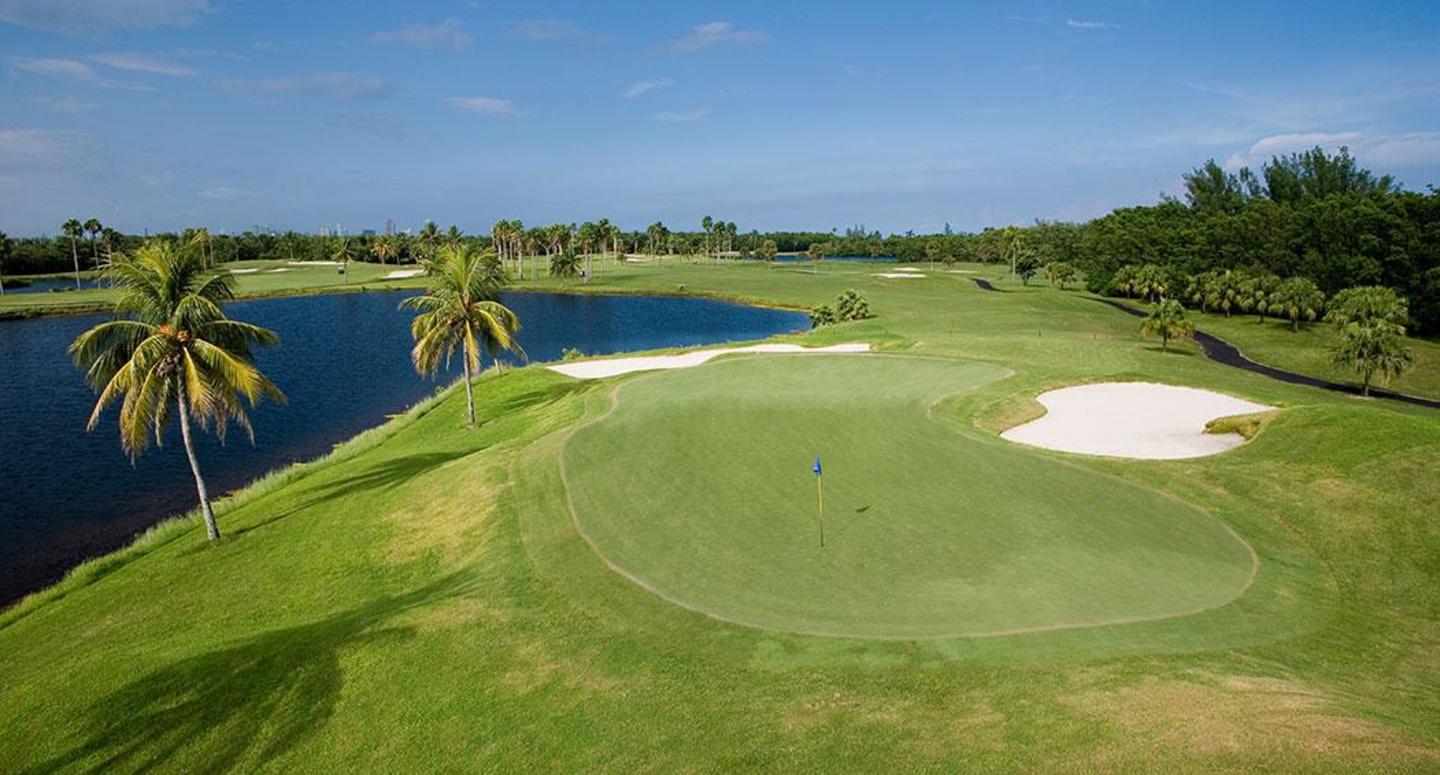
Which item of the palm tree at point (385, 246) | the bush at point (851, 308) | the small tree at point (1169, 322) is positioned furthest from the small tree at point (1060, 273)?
the palm tree at point (385, 246)

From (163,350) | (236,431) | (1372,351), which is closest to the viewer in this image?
(163,350)

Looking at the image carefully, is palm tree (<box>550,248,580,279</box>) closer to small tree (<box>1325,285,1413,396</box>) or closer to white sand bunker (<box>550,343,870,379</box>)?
white sand bunker (<box>550,343,870,379</box>)

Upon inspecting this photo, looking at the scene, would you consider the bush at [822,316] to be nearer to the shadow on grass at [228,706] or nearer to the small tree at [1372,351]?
the small tree at [1372,351]

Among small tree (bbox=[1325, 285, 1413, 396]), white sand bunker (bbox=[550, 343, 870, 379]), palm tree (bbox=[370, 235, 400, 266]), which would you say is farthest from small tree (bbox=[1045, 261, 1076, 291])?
palm tree (bbox=[370, 235, 400, 266])

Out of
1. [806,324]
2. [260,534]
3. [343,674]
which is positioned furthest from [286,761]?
[806,324]

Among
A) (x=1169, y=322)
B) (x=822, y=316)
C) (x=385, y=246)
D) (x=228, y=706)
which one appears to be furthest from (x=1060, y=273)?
(x=385, y=246)

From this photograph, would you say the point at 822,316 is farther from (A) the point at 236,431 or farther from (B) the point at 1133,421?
(A) the point at 236,431

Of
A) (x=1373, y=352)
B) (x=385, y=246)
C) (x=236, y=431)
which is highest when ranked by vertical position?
(x=385, y=246)
